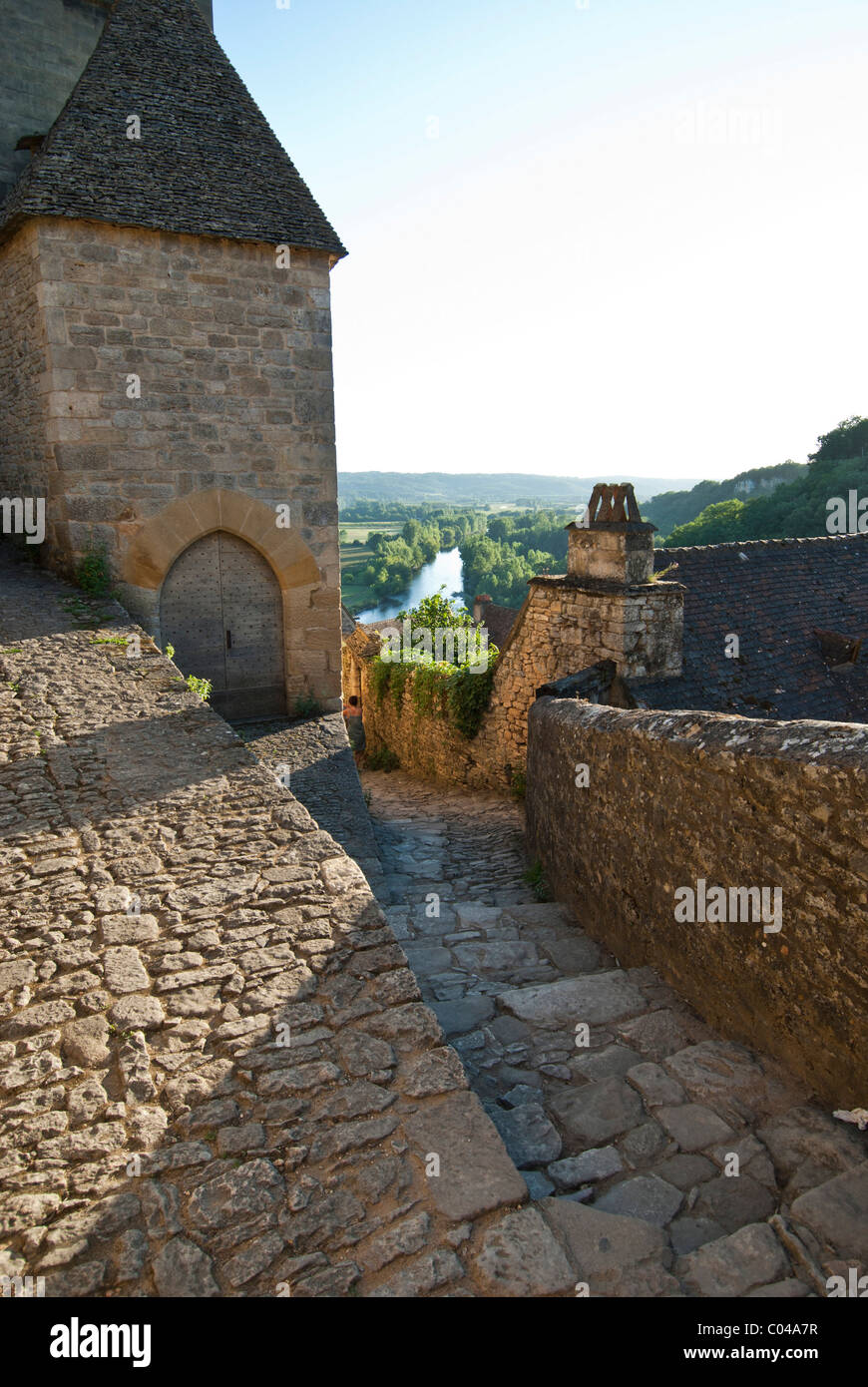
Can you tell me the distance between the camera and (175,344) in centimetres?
848

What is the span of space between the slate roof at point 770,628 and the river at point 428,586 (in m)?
69.7

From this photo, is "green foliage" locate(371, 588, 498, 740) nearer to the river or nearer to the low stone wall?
the low stone wall

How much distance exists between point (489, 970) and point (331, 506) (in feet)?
19.8

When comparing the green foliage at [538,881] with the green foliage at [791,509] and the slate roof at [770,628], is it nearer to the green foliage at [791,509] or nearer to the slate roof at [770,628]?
the slate roof at [770,628]

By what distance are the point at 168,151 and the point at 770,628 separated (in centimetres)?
897

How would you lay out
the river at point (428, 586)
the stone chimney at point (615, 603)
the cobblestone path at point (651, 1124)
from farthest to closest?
the river at point (428, 586), the stone chimney at point (615, 603), the cobblestone path at point (651, 1124)

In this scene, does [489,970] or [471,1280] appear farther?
[489,970]

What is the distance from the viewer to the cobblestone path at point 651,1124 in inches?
A: 104

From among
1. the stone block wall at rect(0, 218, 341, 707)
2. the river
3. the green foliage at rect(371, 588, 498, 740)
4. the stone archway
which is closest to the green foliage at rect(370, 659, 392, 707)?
the green foliage at rect(371, 588, 498, 740)

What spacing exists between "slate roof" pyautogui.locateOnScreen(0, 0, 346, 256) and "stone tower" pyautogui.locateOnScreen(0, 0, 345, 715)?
0.08 ft

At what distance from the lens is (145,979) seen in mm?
3467

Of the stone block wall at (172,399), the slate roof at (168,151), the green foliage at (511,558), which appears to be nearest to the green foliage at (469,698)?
the stone block wall at (172,399)
